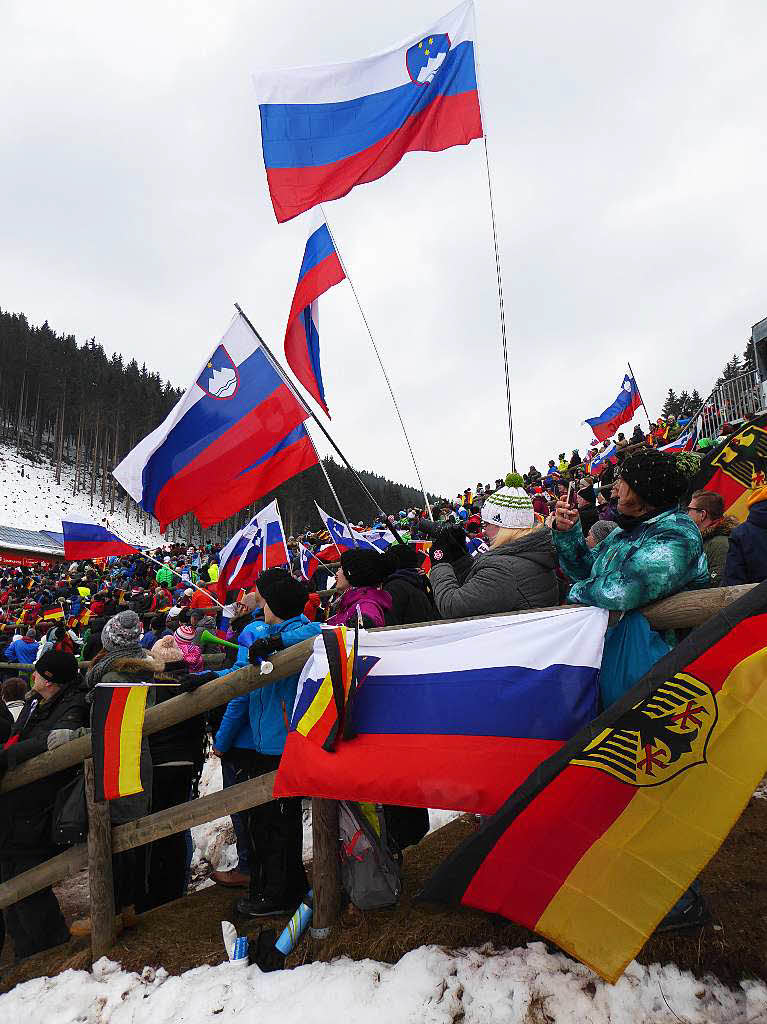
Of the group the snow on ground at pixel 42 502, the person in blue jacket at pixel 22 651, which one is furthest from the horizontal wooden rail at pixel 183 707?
the snow on ground at pixel 42 502

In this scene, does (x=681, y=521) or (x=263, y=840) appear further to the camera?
(x=263, y=840)

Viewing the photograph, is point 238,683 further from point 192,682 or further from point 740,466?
point 740,466

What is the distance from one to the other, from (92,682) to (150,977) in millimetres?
1844

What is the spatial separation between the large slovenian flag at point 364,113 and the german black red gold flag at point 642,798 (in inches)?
233

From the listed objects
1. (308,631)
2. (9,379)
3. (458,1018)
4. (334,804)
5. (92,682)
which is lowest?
(458,1018)

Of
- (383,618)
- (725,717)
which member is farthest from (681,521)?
(383,618)

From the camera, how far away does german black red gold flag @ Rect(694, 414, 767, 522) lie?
5555 mm

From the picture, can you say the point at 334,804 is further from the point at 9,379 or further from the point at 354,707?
the point at 9,379

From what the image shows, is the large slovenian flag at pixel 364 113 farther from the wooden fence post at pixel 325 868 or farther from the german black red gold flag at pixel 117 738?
the wooden fence post at pixel 325 868

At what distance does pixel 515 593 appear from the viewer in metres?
3.07

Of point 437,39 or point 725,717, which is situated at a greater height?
point 437,39

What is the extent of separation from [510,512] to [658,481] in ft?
2.62

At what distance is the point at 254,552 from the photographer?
8102 millimetres

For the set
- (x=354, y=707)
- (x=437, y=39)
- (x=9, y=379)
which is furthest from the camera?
(x=9, y=379)
